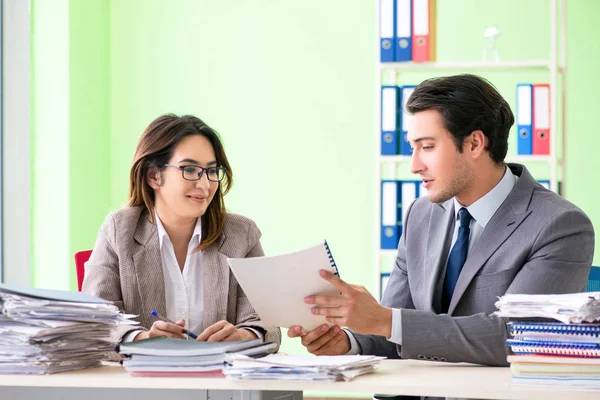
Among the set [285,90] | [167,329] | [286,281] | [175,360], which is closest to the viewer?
[175,360]

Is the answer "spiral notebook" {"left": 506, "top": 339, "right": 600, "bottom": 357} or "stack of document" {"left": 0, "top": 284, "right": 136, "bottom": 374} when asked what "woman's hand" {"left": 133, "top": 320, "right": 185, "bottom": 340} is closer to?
"stack of document" {"left": 0, "top": 284, "right": 136, "bottom": 374}

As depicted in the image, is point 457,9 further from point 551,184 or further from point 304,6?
point 551,184

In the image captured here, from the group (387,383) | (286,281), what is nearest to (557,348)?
(387,383)

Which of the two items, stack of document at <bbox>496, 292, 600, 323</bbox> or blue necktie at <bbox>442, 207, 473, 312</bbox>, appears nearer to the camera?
stack of document at <bbox>496, 292, 600, 323</bbox>

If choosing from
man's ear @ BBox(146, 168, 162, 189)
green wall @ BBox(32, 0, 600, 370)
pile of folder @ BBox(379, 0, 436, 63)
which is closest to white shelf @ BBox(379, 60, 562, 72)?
pile of folder @ BBox(379, 0, 436, 63)

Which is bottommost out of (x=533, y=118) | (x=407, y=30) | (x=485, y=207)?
(x=485, y=207)

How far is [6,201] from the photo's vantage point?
427 centimetres

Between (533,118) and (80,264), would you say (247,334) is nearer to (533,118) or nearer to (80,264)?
(80,264)

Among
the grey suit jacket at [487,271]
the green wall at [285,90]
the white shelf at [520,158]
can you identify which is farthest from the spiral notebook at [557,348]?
the green wall at [285,90]

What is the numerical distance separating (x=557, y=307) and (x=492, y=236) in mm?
568

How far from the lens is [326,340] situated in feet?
6.68

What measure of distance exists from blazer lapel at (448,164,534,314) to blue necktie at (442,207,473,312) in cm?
5

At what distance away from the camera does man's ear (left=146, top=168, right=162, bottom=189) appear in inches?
97.2

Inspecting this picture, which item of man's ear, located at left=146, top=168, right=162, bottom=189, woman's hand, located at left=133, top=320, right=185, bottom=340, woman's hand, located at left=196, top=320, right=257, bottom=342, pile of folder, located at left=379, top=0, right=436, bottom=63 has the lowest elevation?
woman's hand, located at left=196, top=320, right=257, bottom=342
